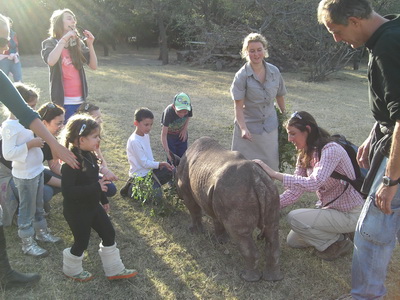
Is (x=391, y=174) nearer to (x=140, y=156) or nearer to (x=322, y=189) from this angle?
(x=322, y=189)

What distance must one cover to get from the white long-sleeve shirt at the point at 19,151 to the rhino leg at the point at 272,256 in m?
2.33

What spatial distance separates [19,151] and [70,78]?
196 centimetres

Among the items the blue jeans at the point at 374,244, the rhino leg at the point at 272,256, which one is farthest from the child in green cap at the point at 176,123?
the blue jeans at the point at 374,244

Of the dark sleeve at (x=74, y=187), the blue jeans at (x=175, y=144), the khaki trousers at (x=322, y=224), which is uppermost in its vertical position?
the dark sleeve at (x=74, y=187)

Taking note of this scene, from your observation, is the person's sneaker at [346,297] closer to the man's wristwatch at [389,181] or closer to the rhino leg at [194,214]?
the man's wristwatch at [389,181]

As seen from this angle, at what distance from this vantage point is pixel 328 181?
3.61m

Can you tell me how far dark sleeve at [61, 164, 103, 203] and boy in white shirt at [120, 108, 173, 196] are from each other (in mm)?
1594

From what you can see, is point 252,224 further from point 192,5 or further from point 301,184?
point 192,5

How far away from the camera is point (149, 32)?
33.8 meters

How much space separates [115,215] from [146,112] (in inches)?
53.4

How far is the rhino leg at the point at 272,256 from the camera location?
3.38 metres

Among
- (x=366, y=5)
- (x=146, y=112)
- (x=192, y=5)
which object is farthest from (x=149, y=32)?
(x=366, y=5)

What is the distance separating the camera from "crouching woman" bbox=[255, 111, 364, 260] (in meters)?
3.46

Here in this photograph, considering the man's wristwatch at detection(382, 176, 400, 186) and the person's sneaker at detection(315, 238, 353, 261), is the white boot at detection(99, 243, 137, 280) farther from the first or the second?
the man's wristwatch at detection(382, 176, 400, 186)
